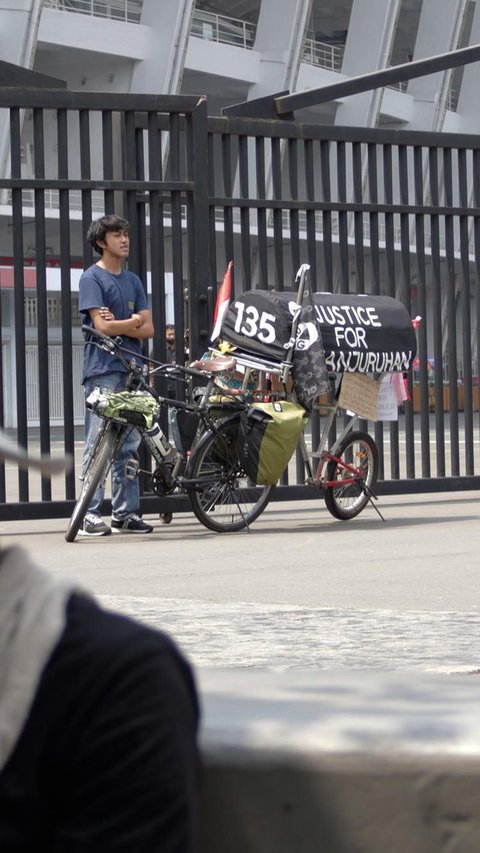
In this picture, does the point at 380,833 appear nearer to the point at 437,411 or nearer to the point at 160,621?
the point at 160,621

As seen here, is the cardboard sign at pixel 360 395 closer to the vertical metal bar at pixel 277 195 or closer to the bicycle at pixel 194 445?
the bicycle at pixel 194 445

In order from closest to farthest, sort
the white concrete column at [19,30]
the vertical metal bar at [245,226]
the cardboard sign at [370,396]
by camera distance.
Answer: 1. the cardboard sign at [370,396]
2. the vertical metal bar at [245,226]
3. the white concrete column at [19,30]

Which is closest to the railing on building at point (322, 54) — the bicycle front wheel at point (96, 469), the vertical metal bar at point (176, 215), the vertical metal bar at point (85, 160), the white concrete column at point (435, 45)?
the white concrete column at point (435, 45)

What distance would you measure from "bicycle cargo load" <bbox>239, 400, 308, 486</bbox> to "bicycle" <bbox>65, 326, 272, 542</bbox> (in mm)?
113

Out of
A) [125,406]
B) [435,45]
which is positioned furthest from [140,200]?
[435,45]

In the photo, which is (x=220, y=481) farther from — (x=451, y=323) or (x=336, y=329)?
(x=451, y=323)

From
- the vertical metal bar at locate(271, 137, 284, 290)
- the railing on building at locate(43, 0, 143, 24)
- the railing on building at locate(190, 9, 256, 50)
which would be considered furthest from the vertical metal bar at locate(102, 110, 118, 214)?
the railing on building at locate(190, 9, 256, 50)

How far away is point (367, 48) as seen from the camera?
40344 millimetres

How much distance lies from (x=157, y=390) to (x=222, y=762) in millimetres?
8680

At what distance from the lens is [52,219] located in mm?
31031

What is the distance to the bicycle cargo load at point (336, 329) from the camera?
9.72 metres

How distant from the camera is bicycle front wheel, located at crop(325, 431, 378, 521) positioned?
10.1m

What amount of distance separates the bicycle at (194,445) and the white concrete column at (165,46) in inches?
996

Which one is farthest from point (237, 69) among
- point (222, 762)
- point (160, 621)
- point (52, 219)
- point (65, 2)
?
point (222, 762)
